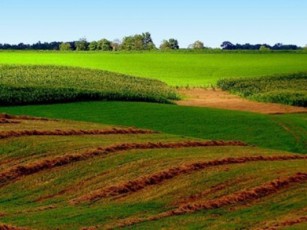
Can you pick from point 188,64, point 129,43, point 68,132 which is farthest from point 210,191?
point 129,43

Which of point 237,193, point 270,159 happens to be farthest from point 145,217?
point 270,159

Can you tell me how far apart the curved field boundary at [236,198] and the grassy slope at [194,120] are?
34.1ft

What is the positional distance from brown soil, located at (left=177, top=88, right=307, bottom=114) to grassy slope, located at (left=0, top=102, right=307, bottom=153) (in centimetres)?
757

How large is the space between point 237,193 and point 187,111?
20.6 metres

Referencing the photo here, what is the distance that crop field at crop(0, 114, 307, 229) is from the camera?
17.8 m

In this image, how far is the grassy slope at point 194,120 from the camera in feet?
110

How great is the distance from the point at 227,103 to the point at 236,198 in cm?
3311

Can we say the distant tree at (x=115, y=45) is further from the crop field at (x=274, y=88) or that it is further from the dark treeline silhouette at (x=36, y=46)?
the crop field at (x=274, y=88)

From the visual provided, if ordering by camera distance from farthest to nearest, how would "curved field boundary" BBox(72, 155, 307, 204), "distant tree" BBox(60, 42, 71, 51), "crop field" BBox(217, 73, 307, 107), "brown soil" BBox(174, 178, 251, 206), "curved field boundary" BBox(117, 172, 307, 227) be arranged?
1. "distant tree" BBox(60, 42, 71, 51)
2. "crop field" BBox(217, 73, 307, 107)
3. "curved field boundary" BBox(72, 155, 307, 204)
4. "brown soil" BBox(174, 178, 251, 206)
5. "curved field boundary" BBox(117, 172, 307, 227)

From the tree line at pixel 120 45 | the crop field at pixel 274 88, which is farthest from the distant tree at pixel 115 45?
the crop field at pixel 274 88

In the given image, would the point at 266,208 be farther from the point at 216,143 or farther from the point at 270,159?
the point at 216,143

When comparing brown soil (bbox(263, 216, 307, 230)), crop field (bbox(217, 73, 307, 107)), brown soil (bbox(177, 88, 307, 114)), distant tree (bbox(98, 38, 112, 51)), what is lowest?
brown soil (bbox(177, 88, 307, 114))

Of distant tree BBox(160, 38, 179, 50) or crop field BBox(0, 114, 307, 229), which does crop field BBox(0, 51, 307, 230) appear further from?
distant tree BBox(160, 38, 179, 50)

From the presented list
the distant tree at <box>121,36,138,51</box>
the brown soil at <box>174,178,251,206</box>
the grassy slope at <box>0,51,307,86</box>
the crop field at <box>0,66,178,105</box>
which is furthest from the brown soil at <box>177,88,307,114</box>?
the distant tree at <box>121,36,138,51</box>
